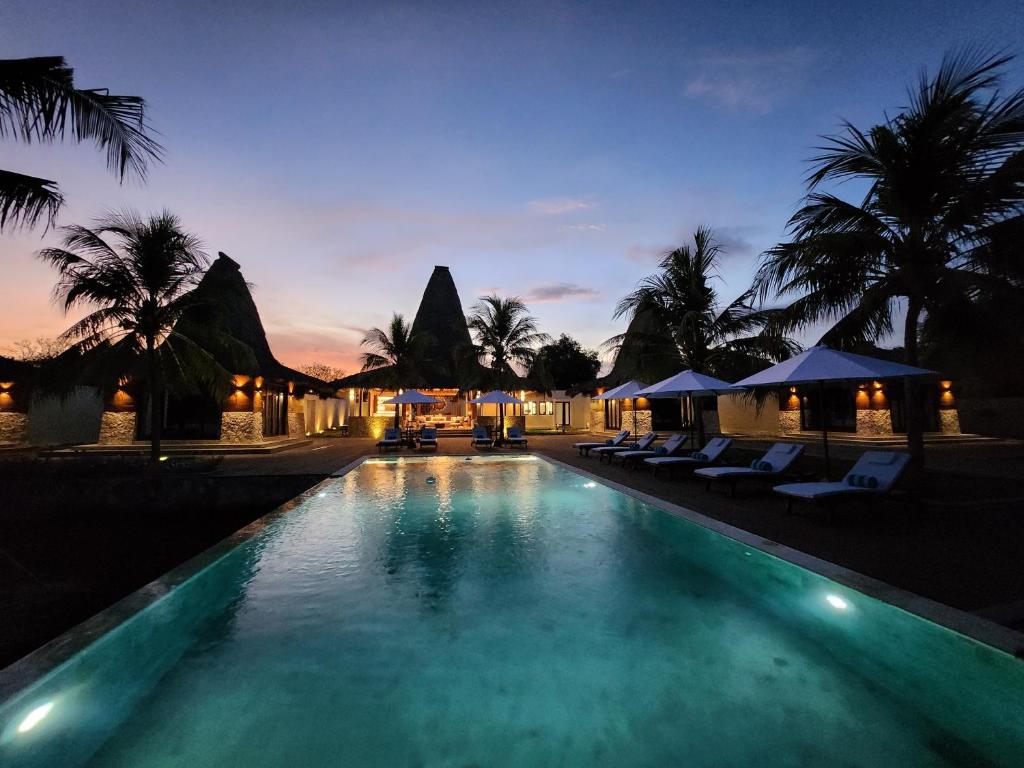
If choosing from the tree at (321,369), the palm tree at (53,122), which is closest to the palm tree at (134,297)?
the palm tree at (53,122)

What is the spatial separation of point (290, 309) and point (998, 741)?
120ft

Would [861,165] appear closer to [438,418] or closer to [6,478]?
[6,478]

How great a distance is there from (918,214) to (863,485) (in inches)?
170

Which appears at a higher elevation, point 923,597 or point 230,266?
point 230,266

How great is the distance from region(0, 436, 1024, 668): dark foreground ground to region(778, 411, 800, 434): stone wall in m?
8.43

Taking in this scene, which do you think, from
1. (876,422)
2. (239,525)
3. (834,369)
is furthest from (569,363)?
(834,369)

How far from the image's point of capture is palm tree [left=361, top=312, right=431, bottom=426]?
25.1 metres

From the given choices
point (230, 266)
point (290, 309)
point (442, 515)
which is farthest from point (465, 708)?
point (290, 309)

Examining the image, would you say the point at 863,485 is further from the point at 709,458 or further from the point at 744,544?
the point at 709,458

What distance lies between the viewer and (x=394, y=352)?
25281mm

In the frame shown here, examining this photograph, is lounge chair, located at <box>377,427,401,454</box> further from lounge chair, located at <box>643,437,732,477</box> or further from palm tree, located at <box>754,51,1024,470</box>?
palm tree, located at <box>754,51,1024,470</box>

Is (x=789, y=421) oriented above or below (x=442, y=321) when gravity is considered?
below

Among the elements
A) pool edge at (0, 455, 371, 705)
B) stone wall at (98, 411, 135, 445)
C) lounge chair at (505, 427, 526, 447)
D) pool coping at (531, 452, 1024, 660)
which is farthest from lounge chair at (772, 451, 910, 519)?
stone wall at (98, 411, 135, 445)

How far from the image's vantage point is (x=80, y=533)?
30.6 feet
